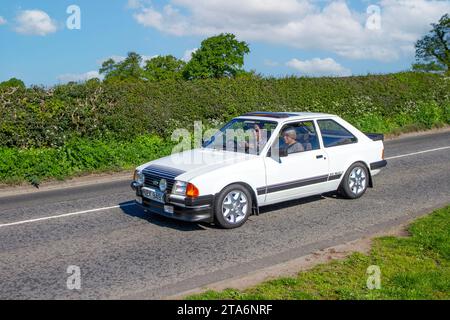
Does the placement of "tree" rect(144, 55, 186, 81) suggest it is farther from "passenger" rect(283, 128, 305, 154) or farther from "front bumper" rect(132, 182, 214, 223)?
"front bumper" rect(132, 182, 214, 223)

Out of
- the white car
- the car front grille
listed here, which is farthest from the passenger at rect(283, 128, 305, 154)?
the car front grille

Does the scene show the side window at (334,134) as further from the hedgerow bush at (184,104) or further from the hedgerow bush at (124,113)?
the hedgerow bush at (184,104)

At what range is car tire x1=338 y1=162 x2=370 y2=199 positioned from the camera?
32.6ft

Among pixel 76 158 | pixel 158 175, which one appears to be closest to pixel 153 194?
pixel 158 175

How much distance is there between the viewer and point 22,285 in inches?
242

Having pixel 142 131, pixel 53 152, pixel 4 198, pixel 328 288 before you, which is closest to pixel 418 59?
pixel 142 131

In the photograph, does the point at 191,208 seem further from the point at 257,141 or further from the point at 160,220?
the point at 257,141

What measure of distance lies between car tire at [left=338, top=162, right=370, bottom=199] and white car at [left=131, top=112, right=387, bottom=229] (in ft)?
0.06

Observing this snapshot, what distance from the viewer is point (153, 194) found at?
27.3 ft

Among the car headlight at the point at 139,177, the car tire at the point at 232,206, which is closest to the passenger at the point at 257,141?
the car tire at the point at 232,206

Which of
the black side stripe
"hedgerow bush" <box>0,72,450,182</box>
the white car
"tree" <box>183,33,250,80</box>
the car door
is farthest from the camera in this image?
"tree" <box>183,33,250,80</box>

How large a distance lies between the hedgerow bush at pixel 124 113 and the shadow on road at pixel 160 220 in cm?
455

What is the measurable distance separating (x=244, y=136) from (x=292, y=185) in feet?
3.99
